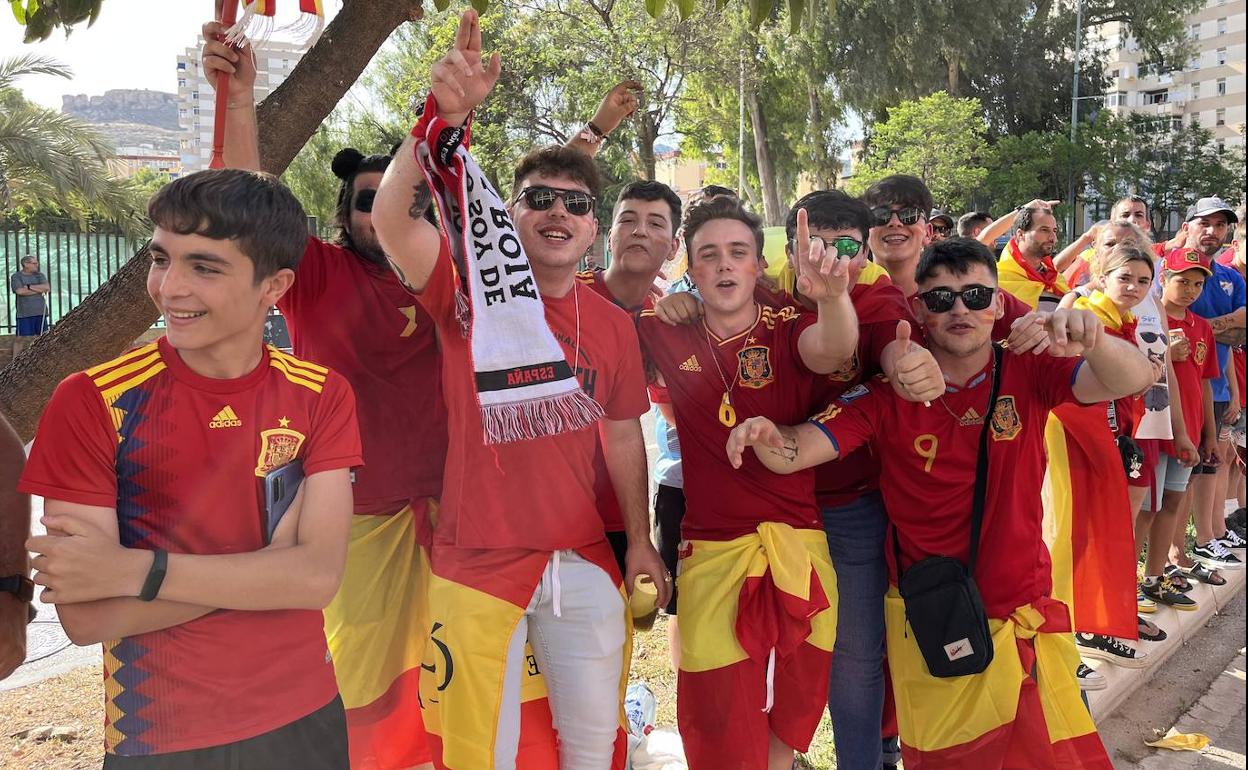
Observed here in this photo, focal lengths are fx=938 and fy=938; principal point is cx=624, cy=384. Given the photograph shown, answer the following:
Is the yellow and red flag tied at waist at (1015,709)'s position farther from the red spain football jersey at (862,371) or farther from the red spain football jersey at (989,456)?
the red spain football jersey at (862,371)

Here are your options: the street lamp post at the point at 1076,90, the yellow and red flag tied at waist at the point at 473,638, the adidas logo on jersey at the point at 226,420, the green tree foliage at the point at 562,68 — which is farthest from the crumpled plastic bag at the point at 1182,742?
the street lamp post at the point at 1076,90

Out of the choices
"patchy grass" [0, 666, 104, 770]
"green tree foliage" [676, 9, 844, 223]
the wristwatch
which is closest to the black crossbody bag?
the wristwatch

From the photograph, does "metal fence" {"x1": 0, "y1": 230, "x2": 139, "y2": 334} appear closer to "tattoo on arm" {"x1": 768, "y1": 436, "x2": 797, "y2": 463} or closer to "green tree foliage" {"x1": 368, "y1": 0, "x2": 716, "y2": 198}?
"green tree foliage" {"x1": 368, "y1": 0, "x2": 716, "y2": 198}

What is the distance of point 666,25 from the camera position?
18953 mm

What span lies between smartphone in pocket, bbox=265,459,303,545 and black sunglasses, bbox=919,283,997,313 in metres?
1.90

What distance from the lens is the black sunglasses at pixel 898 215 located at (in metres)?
3.56

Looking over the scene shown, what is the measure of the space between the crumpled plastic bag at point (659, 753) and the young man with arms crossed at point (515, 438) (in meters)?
0.86

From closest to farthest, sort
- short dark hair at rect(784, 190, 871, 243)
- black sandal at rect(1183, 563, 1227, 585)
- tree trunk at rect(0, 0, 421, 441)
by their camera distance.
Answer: tree trunk at rect(0, 0, 421, 441) < short dark hair at rect(784, 190, 871, 243) < black sandal at rect(1183, 563, 1227, 585)

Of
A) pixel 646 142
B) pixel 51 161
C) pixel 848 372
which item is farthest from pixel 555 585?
pixel 646 142

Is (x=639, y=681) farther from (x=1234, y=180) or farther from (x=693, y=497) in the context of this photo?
(x=1234, y=180)

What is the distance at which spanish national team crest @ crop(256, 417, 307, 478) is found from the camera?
1.92m

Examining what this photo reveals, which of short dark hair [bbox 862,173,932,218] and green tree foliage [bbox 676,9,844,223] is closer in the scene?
short dark hair [bbox 862,173,932,218]

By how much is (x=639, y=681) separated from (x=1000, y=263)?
3.09m

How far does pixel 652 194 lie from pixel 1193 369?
12.6 ft
